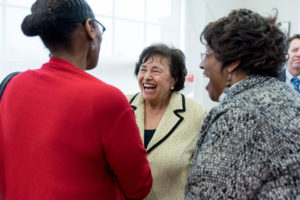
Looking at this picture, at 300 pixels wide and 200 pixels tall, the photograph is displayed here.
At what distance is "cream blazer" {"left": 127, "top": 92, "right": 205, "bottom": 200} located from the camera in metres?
1.42

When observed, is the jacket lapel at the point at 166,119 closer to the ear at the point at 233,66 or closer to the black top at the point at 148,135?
the black top at the point at 148,135

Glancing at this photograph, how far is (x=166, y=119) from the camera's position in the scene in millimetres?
1565

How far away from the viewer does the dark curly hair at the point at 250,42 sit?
84cm

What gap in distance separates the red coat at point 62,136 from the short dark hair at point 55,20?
0.08 m

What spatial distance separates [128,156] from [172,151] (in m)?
0.66

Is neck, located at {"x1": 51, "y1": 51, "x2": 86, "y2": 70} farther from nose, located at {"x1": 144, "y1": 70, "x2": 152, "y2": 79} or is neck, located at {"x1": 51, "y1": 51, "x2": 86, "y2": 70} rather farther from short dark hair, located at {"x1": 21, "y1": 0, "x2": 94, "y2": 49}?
nose, located at {"x1": 144, "y1": 70, "x2": 152, "y2": 79}

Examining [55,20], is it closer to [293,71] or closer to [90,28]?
[90,28]

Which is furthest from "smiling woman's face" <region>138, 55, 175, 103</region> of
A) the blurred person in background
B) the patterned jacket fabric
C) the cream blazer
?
the patterned jacket fabric

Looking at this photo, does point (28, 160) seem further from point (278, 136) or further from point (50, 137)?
point (278, 136)

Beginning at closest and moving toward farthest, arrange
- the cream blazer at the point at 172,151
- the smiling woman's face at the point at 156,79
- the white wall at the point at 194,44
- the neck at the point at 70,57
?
the neck at the point at 70,57, the cream blazer at the point at 172,151, the smiling woman's face at the point at 156,79, the white wall at the point at 194,44

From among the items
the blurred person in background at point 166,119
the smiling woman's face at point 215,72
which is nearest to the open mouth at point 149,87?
the blurred person in background at point 166,119

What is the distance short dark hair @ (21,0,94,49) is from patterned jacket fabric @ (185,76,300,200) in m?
0.54

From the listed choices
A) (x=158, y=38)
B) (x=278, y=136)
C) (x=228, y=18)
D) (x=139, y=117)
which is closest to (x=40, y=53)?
(x=139, y=117)

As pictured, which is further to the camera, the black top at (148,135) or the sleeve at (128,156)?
the black top at (148,135)
